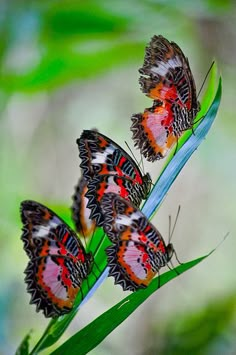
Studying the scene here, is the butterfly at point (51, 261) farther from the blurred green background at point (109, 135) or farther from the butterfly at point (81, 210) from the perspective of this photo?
the blurred green background at point (109, 135)

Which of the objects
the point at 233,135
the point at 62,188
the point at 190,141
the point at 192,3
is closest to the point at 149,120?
the point at 190,141

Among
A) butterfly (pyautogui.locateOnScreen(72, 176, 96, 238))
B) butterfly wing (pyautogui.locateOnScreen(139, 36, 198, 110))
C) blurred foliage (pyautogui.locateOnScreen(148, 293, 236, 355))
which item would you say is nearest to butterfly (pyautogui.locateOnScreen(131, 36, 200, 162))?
butterfly wing (pyautogui.locateOnScreen(139, 36, 198, 110))

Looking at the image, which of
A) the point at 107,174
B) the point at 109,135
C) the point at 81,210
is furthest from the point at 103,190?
the point at 109,135

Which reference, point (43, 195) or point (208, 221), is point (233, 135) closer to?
point (208, 221)

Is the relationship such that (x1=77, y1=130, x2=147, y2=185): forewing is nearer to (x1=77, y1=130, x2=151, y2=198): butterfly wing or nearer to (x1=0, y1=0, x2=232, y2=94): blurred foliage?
(x1=77, y1=130, x2=151, y2=198): butterfly wing

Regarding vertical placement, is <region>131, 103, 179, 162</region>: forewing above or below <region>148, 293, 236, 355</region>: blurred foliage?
above

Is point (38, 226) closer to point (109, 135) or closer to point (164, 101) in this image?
point (164, 101)

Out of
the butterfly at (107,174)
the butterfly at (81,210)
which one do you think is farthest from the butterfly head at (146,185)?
the butterfly at (81,210)
